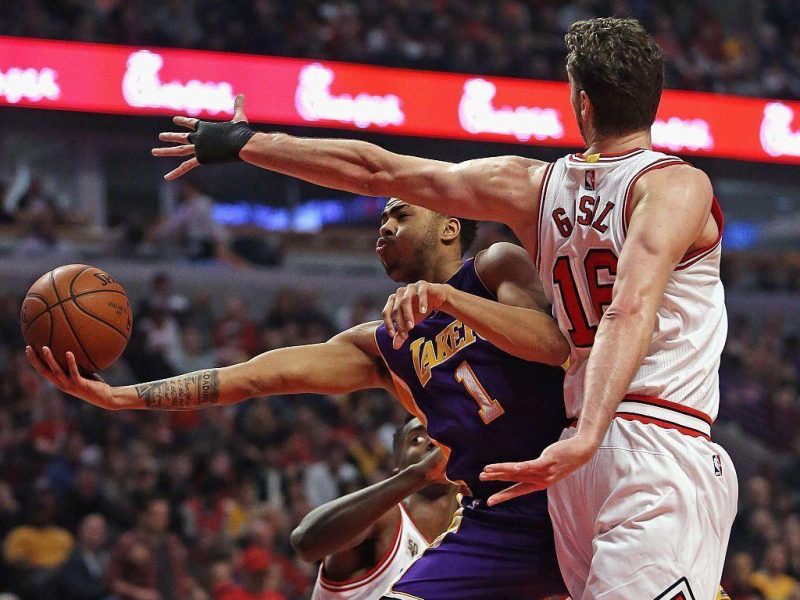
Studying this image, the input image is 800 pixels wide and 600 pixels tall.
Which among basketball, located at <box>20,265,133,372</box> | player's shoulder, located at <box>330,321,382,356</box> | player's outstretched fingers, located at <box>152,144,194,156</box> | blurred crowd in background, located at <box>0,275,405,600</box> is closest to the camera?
player's outstretched fingers, located at <box>152,144,194,156</box>

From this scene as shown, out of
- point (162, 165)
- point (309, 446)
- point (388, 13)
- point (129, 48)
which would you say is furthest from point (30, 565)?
point (388, 13)

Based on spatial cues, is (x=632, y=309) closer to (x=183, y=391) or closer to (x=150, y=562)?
(x=183, y=391)

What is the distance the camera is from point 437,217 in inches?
169

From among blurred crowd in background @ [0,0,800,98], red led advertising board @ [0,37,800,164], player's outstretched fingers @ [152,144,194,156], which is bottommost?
player's outstretched fingers @ [152,144,194,156]

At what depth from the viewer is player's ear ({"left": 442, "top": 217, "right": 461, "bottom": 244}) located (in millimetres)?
4316

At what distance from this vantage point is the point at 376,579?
4488mm

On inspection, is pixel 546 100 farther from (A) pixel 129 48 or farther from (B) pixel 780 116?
(A) pixel 129 48

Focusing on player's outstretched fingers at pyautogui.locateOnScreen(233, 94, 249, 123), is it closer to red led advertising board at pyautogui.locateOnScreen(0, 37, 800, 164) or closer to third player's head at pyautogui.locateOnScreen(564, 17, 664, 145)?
third player's head at pyautogui.locateOnScreen(564, 17, 664, 145)

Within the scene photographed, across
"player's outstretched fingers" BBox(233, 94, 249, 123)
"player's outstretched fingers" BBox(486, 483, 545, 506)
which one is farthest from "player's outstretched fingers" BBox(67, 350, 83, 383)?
"player's outstretched fingers" BBox(486, 483, 545, 506)

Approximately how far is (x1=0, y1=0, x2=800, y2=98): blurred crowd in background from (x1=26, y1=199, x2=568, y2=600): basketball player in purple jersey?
971 centimetres

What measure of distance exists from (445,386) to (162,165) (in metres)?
12.9

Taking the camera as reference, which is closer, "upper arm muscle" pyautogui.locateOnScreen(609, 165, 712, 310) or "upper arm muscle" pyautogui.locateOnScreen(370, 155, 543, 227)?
"upper arm muscle" pyautogui.locateOnScreen(609, 165, 712, 310)

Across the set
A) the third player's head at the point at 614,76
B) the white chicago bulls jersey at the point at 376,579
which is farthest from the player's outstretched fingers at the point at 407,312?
the white chicago bulls jersey at the point at 376,579

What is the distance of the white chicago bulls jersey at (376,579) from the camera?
4461 millimetres
